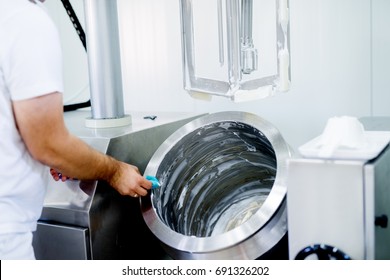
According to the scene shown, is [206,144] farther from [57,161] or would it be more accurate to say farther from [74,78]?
[74,78]

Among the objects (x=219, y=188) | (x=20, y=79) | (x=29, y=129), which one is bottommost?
(x=219, y=188)

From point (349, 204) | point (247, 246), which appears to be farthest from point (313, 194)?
point (247, 246)

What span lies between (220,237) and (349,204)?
378 millimetres

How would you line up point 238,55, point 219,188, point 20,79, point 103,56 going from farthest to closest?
point 219,188
point 103,56
point 238,55
point 20,79

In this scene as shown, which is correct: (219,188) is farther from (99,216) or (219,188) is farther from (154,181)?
→ (99,216)

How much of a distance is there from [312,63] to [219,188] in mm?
673

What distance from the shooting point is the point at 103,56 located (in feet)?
5.10

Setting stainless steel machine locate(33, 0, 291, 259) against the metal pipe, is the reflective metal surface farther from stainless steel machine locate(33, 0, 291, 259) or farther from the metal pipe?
the metal pipe

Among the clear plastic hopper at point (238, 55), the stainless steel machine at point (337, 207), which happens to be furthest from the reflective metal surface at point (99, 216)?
the stainless steel machine at point (337, 207)

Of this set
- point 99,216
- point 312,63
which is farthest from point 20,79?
point 312,63

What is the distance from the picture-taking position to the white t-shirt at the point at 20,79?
3.37ft

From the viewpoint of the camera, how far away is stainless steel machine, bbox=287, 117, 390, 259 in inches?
35.4

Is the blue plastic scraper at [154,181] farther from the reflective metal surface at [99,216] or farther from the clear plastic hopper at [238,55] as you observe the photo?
the clear plastic hopper at [238,55]

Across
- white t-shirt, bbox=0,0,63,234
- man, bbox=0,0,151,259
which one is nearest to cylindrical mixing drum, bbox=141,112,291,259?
man, bbox=0,0,151,259
